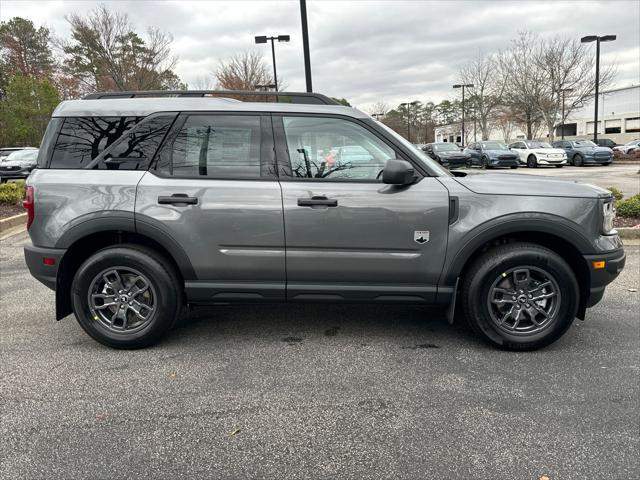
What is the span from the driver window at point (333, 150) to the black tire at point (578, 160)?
26.2 meters

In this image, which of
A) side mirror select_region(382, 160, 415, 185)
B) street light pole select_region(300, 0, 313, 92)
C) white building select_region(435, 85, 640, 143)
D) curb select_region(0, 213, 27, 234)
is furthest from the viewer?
white building select_region(435, 85, 640, 143)

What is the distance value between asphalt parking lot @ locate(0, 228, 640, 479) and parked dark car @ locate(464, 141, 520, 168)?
2220 cm

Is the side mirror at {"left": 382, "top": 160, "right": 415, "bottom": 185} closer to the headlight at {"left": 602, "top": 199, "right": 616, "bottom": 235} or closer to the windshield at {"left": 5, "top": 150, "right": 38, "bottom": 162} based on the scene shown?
the headlight at {"left": 602, "top": 199, "right": 616, "bottom": 235}

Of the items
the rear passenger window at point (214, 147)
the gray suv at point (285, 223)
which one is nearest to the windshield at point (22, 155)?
the gray suv at point (285, 223)

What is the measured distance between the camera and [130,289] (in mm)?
3695

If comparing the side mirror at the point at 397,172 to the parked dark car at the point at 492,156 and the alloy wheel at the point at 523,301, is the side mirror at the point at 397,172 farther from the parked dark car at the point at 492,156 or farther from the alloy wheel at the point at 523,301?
the parked dark car at the point at 492,156

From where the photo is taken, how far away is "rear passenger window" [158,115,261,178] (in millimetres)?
3586

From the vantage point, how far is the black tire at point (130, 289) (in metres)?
3.60

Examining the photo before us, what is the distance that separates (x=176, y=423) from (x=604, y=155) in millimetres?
27962

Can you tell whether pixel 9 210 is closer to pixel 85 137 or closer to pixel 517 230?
pixel 85 137

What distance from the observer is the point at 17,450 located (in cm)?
251

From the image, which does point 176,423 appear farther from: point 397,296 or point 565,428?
point 565,428

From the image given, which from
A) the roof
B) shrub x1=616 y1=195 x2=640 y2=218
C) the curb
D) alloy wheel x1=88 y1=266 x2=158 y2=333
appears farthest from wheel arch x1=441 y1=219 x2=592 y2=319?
the curb

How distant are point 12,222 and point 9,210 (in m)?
1.23
